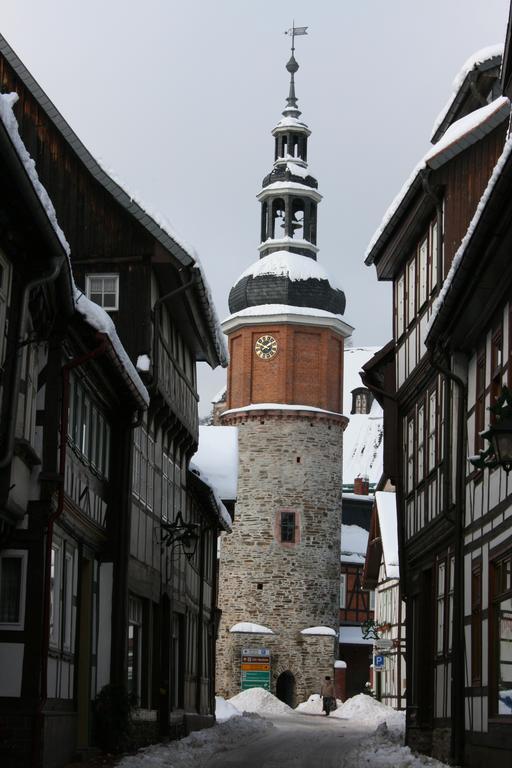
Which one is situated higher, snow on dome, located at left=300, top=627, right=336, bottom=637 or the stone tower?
the stone tower

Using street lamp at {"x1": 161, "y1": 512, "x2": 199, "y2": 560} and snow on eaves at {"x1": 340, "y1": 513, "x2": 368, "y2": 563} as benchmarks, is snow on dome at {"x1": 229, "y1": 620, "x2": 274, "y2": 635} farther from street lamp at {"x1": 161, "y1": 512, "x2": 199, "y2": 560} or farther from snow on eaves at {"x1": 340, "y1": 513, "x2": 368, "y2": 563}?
street lamp at {"x1": 161, "y1": 512, "x2": 199, "y2": 560}

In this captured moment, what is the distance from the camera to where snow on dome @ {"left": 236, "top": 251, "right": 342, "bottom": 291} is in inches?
2699

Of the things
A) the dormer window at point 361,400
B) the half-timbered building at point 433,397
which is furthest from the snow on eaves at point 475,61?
the dormer window at point 361,400

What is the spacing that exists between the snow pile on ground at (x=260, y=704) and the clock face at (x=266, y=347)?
1727 cm

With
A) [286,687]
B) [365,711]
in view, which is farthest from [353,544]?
[365,711]

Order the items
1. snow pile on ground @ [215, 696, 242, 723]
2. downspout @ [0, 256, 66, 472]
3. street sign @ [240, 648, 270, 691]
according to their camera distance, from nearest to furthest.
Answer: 1. downspout @ [0, 256, 66, 472]
2. snow pile on ground @ [215, 696, 242, 723]
3. street sign @ [240, 648, 270, 691]

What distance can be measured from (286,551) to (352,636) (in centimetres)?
1317

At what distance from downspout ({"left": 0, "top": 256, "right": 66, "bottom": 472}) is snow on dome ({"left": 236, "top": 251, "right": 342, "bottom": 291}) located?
53148 mm

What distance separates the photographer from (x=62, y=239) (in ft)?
49.8

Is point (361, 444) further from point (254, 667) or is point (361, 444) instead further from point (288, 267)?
point (254, 667)

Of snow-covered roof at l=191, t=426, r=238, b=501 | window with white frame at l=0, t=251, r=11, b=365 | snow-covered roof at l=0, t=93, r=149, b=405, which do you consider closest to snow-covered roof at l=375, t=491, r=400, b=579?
snow-covered roof at l=191, t=426, r=238, b=501

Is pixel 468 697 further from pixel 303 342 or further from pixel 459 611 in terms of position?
pixel 303 342

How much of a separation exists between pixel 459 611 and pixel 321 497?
44.6 m

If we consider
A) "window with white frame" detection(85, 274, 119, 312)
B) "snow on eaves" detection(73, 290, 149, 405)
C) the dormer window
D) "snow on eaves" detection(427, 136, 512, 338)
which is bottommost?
"snow on eaves" detection(73, 290, 149, 405)
